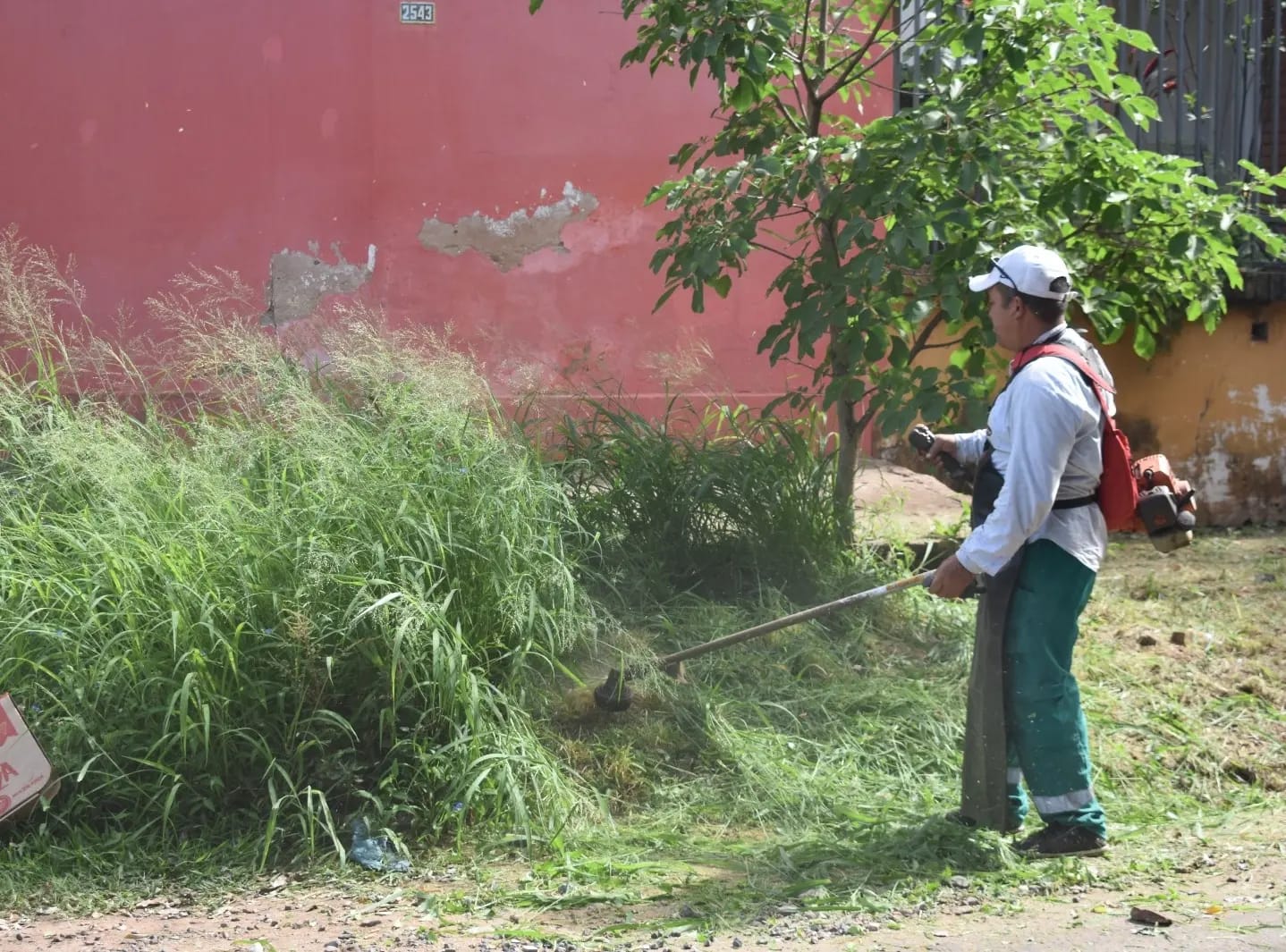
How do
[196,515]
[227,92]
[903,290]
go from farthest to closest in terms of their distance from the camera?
[227,92], [903,290], [196,515]

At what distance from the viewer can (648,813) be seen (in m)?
4.28

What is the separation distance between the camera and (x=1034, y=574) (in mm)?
3846

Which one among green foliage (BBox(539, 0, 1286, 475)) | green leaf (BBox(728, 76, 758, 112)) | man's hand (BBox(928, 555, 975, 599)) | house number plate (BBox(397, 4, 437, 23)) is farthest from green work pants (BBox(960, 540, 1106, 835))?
house number plate (BBox(397, 4, 437, 23))

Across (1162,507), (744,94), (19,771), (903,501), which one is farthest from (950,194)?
(19,771)

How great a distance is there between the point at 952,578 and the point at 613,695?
1.33 m

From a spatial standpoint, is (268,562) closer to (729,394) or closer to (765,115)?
(765,115)

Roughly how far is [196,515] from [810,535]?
250cm

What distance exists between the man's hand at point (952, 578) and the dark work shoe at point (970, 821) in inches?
27.4

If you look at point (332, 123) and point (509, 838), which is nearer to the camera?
point (509, 838)

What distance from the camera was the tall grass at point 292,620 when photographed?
401 cm

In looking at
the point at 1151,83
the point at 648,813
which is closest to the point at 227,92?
the point at 648,813

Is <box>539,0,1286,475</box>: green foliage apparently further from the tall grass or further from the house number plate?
the house number plate

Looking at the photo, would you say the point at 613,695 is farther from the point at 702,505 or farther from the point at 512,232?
the point at 512,232

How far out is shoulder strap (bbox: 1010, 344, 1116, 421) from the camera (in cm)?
378
